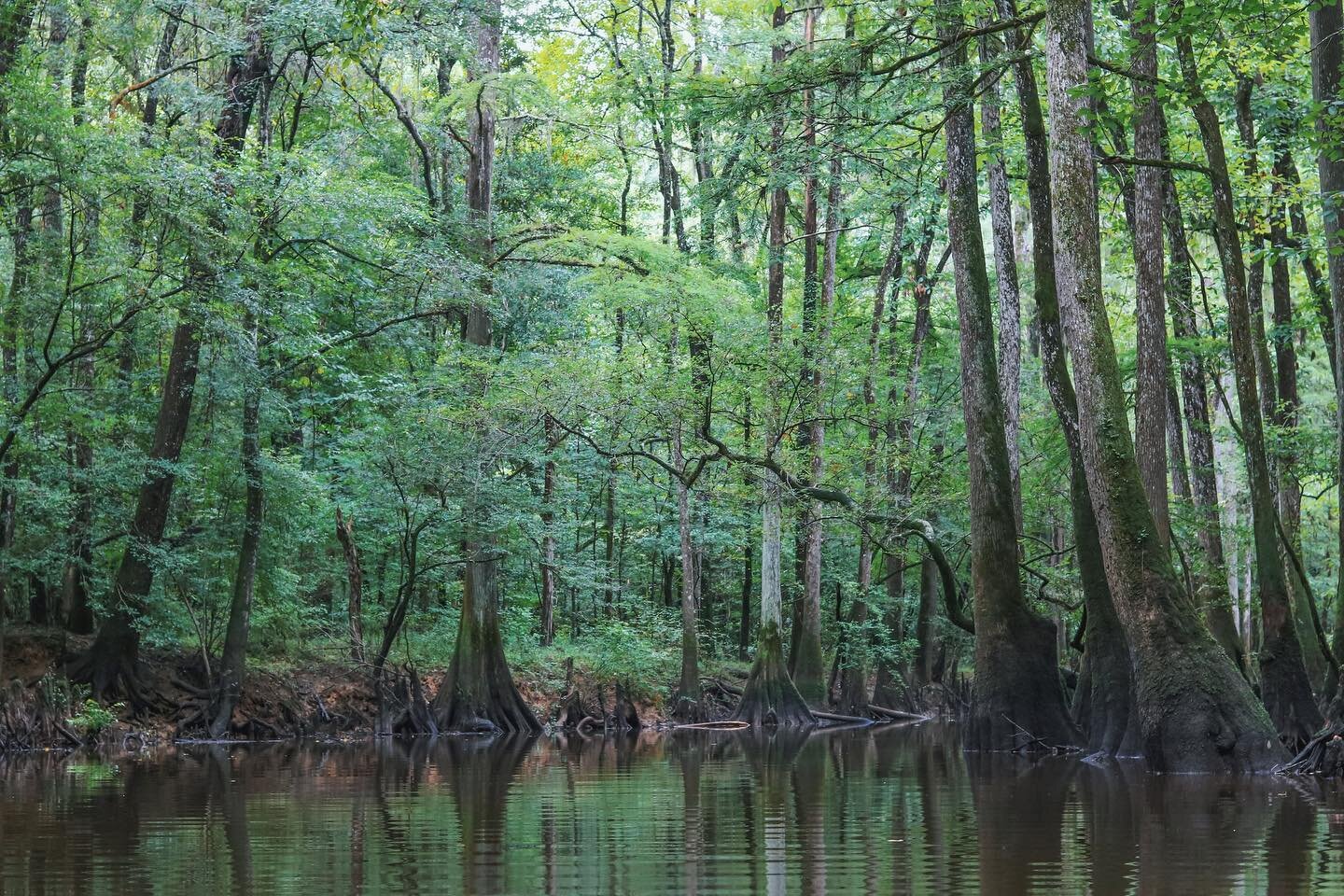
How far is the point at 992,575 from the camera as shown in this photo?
13617 millimetres

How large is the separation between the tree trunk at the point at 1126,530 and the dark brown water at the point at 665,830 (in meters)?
0.62

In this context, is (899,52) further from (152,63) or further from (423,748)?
(152,63)

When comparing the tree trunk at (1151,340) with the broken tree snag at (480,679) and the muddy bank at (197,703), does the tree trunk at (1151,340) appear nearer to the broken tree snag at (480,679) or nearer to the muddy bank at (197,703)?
the broken tree snag at (480,679)

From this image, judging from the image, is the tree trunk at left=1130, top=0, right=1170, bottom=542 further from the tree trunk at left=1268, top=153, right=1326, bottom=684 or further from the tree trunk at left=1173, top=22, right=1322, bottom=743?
the tree trunk at left=1268, top=153, right=1326, bottom=684

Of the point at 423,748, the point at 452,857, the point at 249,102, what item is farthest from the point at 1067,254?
the point at 249,102

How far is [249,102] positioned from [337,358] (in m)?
4.49

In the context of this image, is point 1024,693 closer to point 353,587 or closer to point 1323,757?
point 1323,757

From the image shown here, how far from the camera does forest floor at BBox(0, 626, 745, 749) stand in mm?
15766

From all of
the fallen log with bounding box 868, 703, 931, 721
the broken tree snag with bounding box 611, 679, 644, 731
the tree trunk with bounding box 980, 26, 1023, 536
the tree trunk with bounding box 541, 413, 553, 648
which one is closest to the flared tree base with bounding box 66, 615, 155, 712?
the tree trunk with bounding box 541, 413, 553, 648

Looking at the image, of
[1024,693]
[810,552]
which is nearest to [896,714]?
[810,552]

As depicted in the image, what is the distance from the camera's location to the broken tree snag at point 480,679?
19.7 meters

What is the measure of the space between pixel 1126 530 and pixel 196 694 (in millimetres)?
13142

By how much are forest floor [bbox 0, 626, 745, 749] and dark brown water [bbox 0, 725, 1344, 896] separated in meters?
2.80

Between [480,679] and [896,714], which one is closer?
[480,679]
